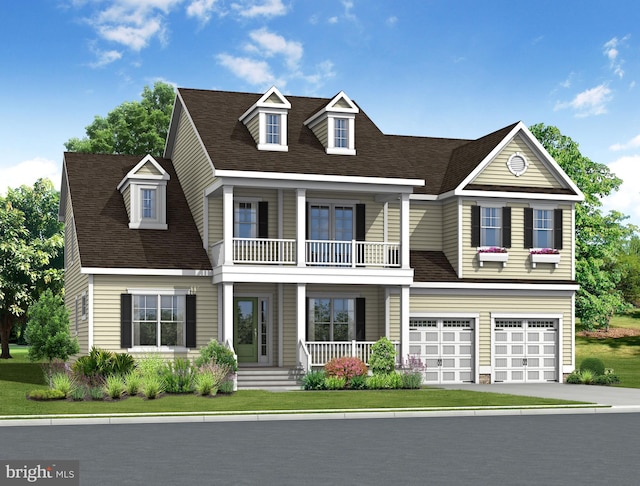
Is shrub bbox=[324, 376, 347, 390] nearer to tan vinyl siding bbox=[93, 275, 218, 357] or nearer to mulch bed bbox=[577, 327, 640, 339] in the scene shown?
tan vinyl siding bbox=[93, 275, 218, 357]

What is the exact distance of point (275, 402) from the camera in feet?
81.7

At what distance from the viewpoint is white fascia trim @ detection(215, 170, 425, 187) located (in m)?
30.9

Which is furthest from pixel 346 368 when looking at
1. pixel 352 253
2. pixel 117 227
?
pixel 117 227

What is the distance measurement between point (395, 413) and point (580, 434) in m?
5.29

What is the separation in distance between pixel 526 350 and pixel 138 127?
27.2 metres

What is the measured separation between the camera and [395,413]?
890 inches

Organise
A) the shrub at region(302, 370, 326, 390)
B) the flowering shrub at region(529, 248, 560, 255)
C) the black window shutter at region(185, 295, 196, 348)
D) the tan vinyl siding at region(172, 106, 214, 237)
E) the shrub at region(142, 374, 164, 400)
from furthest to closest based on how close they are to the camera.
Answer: the flowering shrub at region(529, 248, 560, 255) < the tan vinyl siding at region(172, 106, 214, 237) < the black window shutter at region(185, 295, 196, 348) < the shrub at region(302, 370, 326, 390) < the shrub at region(142, 374, 164, 400)

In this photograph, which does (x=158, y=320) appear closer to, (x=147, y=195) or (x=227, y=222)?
(x=227, y=222)

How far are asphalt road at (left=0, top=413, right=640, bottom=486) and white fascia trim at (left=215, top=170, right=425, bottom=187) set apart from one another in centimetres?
1157

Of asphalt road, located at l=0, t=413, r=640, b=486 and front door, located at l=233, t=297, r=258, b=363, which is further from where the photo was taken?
front door, located at l=233, t=297, r=258, b=363

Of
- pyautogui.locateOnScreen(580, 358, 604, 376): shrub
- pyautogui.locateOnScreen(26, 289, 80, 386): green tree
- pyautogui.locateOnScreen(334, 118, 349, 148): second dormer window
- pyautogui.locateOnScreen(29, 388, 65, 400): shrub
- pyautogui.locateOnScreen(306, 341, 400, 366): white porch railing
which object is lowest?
pyautogui.locateOnScreen(580, 358, 604, 376): shrub

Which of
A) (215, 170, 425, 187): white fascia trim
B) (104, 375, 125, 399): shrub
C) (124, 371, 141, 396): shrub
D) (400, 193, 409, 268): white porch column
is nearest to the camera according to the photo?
(104, 375, 125, 399): shrub

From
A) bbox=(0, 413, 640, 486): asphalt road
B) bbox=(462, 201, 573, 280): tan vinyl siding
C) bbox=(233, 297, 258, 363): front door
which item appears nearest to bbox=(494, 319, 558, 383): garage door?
bbox=(462, 201, 573, 280): tan vinyl siding

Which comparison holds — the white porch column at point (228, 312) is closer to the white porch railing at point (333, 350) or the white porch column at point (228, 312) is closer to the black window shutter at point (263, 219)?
the white porch railing at point (333, 350)
